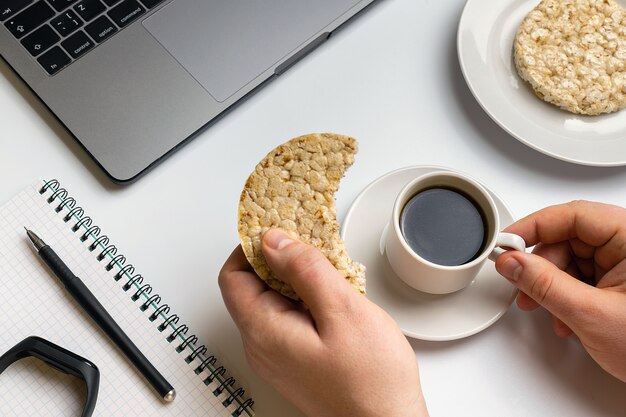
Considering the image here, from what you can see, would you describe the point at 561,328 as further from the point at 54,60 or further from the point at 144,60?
the point at 54,60

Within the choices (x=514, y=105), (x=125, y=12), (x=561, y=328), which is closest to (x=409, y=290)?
(x=561, y=328)

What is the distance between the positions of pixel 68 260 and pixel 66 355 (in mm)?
141

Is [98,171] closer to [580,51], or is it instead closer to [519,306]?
[519,306]

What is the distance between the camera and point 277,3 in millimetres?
1025

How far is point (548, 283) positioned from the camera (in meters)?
0.81

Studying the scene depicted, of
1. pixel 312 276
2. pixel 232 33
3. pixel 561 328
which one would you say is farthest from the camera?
pixel 232 33

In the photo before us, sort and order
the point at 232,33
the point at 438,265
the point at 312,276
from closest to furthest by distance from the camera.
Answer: the point at 312,276 → the point at 438,265 → the point at 232,33

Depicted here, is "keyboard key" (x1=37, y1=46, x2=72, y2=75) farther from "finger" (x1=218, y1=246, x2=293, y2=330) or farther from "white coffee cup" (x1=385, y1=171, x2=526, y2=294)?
"white coffee cup" (x1=385, y1=171, x2=526, y2=294)

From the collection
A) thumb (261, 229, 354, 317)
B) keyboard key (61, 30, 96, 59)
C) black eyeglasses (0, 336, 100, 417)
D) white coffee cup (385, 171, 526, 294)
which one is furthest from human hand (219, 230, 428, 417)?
keyboard key (61, 30, 96, 59)

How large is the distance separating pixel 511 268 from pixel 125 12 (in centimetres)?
66

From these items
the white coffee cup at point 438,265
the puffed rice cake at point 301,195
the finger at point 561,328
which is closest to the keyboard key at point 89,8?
the puffed rice cake at point 301,195

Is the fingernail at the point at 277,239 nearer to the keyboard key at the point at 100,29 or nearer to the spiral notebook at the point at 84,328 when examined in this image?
the spiral notebook at the point at 84,328

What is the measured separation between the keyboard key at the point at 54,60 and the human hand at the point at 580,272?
0.67 meters

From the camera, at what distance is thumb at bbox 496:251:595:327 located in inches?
31.8
